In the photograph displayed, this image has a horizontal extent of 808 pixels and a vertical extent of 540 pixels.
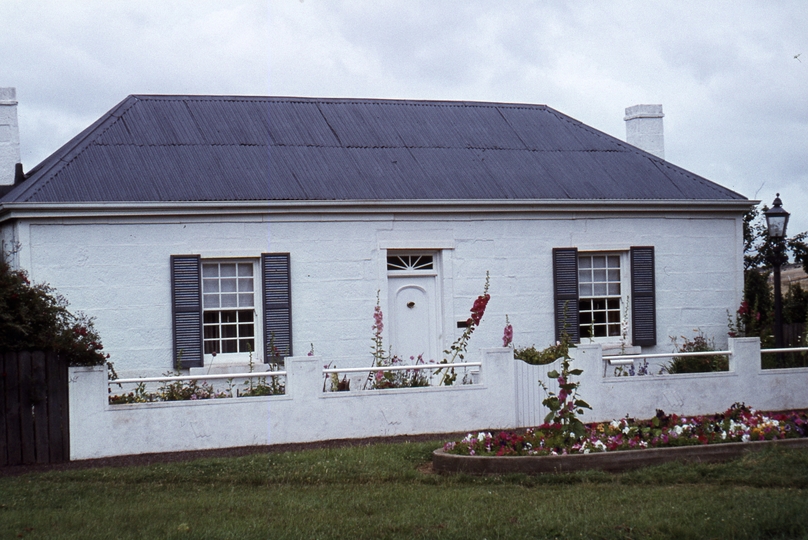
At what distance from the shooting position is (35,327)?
33.2 ft

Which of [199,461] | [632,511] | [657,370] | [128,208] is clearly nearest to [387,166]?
[128,208]

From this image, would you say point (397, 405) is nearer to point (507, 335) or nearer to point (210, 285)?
point (507, 335)

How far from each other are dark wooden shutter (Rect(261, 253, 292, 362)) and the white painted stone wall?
5.9 inches

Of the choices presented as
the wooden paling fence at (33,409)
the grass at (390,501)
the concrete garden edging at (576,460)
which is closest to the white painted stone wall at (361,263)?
the wooden paling fence at (33,409)

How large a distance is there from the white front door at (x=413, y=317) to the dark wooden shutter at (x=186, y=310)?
9.24 feet

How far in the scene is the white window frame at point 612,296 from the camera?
581 inches

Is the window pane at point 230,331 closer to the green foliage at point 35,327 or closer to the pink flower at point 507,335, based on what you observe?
the green foliage at point 35,327

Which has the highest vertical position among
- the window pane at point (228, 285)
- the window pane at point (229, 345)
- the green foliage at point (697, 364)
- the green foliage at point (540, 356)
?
the window pane at point (228, 285)

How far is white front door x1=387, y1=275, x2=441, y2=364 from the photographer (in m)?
14.0

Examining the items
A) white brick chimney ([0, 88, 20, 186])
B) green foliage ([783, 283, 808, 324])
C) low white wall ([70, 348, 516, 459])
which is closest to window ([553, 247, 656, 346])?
low white wall ([70, 348, 516, 459])

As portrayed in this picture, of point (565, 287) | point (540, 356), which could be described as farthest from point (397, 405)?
point (565, 287)

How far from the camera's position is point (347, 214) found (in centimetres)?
1359

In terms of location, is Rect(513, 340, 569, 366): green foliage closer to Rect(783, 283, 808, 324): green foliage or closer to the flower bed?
the flower bed

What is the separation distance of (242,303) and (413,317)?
2543mm
